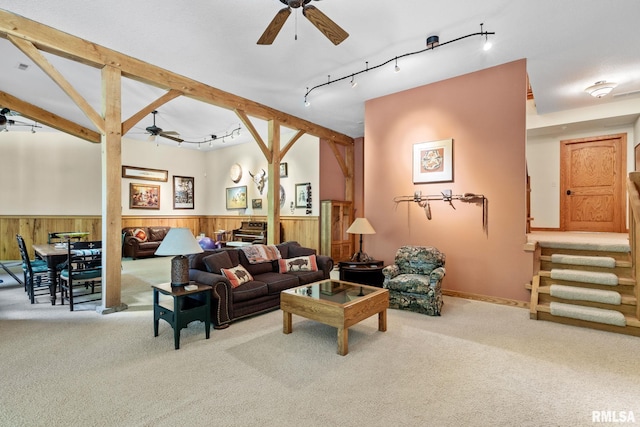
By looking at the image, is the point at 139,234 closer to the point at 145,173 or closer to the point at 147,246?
the point at 147,246

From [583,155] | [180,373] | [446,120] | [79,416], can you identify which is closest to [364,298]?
[180,373]

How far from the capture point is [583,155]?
7082 millimetres

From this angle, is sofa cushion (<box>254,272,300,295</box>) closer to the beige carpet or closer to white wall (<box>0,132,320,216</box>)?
the beige carpet

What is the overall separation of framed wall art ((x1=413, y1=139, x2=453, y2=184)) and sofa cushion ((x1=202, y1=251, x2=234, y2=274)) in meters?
3.32

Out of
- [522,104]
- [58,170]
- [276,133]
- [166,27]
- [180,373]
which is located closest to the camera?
[180,373]

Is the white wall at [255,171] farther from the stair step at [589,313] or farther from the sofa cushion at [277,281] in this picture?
the stair step at [589,313]

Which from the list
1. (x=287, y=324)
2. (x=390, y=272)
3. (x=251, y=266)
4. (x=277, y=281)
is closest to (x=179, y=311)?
(x=287, y=324)

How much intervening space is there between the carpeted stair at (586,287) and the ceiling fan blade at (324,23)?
389 cm

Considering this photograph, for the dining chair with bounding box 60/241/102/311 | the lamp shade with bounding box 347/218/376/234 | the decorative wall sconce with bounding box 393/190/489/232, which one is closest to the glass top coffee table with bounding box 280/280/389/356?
the lamp shade with bounding box 347/218/376/234

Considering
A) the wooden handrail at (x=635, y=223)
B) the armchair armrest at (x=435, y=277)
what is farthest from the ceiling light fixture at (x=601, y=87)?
the armchair armrest at (x=435, y=277)

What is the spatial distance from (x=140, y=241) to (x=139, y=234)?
0.26 meters

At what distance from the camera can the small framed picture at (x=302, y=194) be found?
26.6ft

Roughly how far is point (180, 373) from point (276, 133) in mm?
4844

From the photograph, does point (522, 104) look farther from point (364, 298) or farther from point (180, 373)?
point (180, 373)
